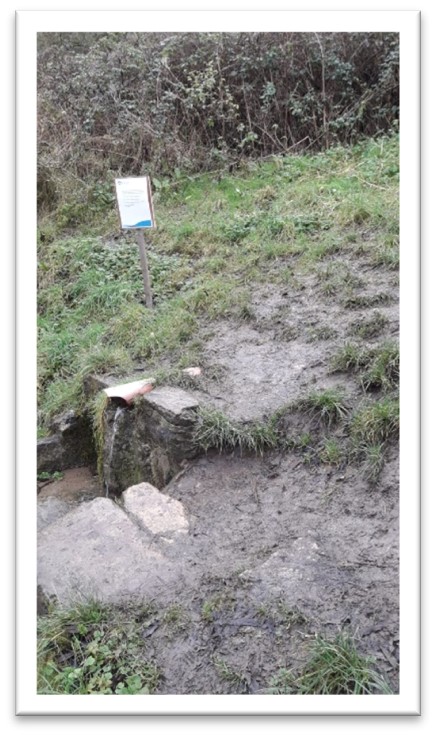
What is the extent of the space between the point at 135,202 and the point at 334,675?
3736 mm

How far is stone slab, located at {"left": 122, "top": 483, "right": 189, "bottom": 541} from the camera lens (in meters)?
3.09

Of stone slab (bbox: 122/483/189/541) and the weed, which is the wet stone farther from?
stone slab (bbox: 122/483/189/541)

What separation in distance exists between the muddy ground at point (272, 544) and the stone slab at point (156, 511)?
65 mm

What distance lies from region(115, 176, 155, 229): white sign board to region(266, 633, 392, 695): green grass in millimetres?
3530

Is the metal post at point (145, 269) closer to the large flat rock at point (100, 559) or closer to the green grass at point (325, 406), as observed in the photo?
the green grass at point (325, 406)

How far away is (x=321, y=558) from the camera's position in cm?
272

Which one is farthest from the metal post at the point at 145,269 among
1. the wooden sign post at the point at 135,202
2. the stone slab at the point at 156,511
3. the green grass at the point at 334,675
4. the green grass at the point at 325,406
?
the green grass at the point at 334,675

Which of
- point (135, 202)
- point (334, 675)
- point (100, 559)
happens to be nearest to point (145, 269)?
Result: point (135, 202)

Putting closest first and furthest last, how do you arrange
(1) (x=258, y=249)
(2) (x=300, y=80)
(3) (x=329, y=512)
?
1. (3) (x=329, y=512)
2. (1) (x=258, y=249)
3. (2) (x=300, y=80)

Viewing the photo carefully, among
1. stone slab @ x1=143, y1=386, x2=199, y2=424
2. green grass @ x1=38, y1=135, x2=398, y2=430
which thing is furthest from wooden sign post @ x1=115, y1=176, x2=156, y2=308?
stone slab @ x1=143, y1=386, x2=199, y2=424
